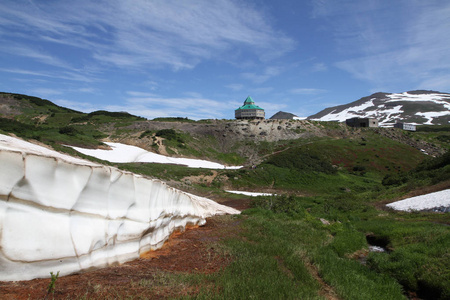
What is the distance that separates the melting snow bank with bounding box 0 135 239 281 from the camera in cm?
427

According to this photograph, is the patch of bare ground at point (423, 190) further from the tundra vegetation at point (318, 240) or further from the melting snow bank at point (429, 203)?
the melting snow bank at point (429, 203)

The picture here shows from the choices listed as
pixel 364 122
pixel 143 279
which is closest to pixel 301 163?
pixel 143 279

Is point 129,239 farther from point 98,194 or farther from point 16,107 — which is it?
point 16,107

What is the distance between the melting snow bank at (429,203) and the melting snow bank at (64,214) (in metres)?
20.5

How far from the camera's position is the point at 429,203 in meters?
21.1

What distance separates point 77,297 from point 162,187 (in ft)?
14.3

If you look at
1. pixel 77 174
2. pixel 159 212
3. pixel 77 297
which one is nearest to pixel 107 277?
pixel 77 297

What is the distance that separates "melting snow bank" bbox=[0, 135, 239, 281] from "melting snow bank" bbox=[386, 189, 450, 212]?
20.5 meters

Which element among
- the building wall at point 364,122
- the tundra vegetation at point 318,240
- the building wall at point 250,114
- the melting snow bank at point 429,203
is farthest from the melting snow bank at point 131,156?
the building wall at point 364,122

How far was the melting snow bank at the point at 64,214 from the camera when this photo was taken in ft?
14.0

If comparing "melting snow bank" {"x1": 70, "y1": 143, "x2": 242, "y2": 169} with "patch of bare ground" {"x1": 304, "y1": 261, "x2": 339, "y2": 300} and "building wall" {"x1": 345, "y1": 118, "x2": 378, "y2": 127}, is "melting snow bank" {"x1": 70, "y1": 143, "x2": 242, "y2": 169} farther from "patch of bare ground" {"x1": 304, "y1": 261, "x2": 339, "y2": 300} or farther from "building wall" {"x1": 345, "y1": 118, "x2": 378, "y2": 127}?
"building wall" {"x1": 345, "y1": 118, "x2": 378, "y2": 127}

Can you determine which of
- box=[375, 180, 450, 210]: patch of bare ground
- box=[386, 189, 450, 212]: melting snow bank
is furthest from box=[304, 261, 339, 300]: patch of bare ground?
box=[375, 180, 450, 210]: patch of bare ground

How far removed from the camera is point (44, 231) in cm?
461

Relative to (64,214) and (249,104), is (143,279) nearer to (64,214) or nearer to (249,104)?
(64,214)
